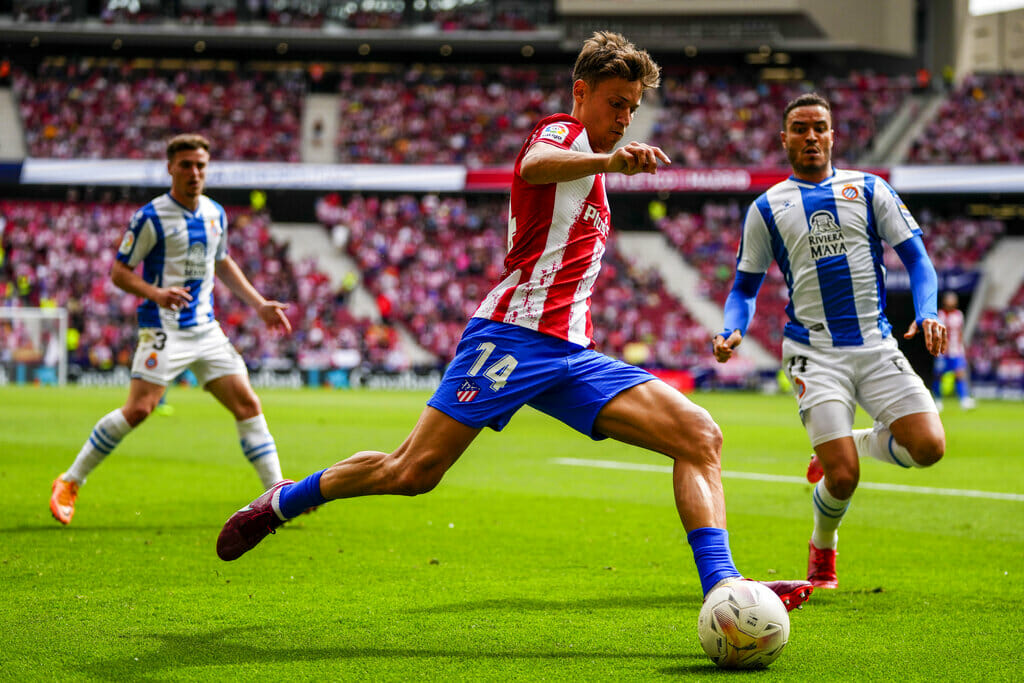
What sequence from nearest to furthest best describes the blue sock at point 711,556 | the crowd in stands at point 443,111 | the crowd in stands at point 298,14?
the blue sock at point 711,556, the crowd in stands at point 443,111, the crowd in stands at point 298,14

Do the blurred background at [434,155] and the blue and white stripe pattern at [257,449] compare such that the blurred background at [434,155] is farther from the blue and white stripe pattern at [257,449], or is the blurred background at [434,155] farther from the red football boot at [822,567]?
the red football boot at [822,567]

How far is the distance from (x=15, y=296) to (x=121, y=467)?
96.3ft

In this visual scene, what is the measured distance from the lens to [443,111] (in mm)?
44250

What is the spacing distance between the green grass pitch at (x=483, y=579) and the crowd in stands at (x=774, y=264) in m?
26.0

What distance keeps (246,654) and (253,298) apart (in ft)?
13.9

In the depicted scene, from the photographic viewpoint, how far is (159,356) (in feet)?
26.3

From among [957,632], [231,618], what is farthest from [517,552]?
[957,632]

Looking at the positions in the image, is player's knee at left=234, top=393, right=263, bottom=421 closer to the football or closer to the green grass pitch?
the green grass pitch

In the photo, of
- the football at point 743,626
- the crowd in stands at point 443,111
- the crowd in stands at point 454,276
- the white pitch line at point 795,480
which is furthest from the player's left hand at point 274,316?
the crowd in stands at point 443,111

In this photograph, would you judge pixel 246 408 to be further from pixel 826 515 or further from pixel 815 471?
pixel 826 515

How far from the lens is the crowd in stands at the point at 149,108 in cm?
4216

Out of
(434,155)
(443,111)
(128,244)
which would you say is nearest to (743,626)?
(128,244)

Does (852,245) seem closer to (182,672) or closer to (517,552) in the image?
(517,552)

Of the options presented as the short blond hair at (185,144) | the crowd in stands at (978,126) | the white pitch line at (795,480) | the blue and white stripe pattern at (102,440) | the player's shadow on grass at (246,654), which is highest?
the crowd in stands at (978,126)
